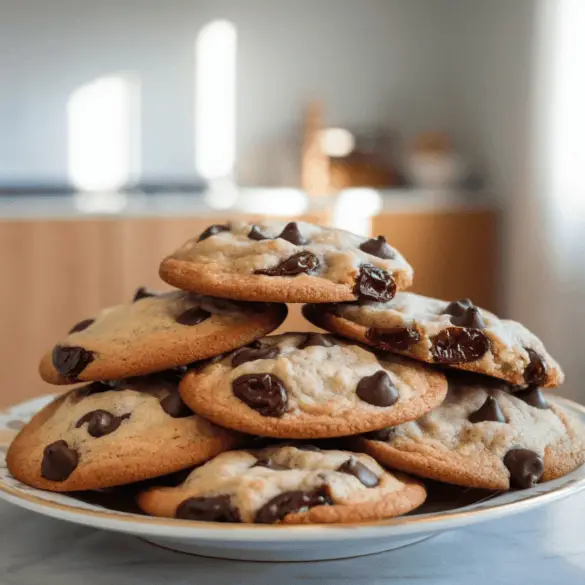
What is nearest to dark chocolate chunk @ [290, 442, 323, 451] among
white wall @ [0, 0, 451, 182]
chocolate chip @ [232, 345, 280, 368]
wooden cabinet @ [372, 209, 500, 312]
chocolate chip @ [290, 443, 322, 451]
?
chocolate chip @ [290, 443, 322, 451]

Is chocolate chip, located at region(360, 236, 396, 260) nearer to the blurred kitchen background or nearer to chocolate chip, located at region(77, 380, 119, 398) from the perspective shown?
chocolate chip, located at region(77, 380, 119, 398)

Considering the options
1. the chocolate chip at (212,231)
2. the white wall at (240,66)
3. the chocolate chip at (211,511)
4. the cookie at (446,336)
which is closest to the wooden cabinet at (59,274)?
the white wall at (240,66)

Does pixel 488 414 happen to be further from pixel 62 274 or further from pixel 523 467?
pixel 62 274

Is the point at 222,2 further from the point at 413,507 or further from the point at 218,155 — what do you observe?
the point at 413,507

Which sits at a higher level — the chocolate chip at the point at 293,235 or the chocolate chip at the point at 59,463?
the chocolate chip at the point at 293,235

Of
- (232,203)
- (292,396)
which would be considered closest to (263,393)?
(292,396)

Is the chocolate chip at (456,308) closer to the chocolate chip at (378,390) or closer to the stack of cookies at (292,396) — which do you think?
the stack of cookies at (292,396)
